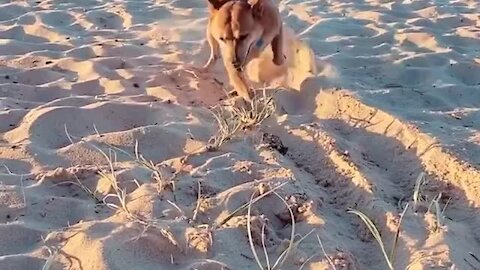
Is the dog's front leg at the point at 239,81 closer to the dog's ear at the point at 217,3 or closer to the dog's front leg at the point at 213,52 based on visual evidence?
the dog's front leg at the point at 213,52

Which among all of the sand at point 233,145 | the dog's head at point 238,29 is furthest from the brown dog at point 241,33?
the sand at point 233,145

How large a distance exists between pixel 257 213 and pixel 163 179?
1.58ft

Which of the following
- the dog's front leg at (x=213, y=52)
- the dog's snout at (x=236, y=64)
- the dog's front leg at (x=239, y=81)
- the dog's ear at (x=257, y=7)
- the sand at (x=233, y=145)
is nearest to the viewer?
the sand at (x=233, y=145)

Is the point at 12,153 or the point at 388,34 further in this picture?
the point at 388,34

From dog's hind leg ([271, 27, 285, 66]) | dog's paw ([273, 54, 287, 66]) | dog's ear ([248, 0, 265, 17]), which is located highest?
dog's ear ([248, 0, 265, 17])

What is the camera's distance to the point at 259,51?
5152mm

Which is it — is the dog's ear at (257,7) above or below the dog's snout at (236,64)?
above

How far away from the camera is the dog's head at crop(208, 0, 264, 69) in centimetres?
494

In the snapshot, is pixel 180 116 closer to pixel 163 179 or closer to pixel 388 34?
pixel 163 179

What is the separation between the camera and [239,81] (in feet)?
15.6

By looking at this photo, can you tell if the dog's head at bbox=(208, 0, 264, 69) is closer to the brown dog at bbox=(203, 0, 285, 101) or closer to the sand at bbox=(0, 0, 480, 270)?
the brown dog at bbox=(203, 0, 285, 101)

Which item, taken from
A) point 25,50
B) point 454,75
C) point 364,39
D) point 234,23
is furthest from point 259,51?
point 25,50

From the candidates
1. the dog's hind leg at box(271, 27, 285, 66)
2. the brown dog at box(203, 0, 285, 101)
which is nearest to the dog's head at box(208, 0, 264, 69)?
the brown dog at box(203, 0, 285, 101)

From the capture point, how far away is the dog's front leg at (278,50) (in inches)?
205
